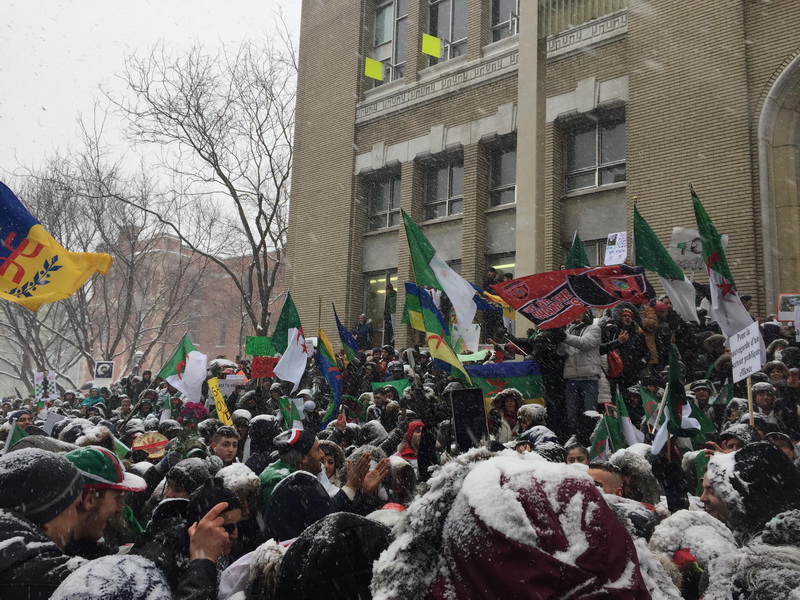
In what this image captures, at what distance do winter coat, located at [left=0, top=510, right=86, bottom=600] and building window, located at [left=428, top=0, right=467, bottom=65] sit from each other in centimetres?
1972

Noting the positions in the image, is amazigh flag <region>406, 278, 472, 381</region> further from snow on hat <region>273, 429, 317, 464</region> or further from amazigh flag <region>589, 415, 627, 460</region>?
snow on hat <region>273, 429, 317, 464</region>

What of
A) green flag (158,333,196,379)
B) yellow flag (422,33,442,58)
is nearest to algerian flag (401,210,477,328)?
green flag (158,333,196,379)

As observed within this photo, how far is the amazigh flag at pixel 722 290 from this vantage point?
6346 millimetres

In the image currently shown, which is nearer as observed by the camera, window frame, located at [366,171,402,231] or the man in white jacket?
the man in white jacket

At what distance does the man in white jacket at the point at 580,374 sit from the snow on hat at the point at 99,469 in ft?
18.2

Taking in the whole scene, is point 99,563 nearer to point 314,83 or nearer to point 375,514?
point 375,514

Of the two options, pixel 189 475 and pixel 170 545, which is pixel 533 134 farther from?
pixel 170 545

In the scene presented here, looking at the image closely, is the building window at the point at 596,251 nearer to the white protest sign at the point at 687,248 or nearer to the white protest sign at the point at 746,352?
the white protest sign at the point at 687,248

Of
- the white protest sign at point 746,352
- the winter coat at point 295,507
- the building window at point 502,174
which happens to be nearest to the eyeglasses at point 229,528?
the winter coat at point 295,507

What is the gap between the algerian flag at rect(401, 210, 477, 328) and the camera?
722cm

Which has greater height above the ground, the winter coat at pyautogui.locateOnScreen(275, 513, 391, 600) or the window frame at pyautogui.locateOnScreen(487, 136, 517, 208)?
the window frame at pyautogui.locateOnScreen(487, 136, 517, 208)

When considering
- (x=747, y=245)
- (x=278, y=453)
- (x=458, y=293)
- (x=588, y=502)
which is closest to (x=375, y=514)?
(x=588, y=502)

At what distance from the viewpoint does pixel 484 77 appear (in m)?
18.4

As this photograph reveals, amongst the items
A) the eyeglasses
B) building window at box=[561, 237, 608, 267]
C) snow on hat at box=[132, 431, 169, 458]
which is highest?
building window at box=[561, 237, 608, 267]
